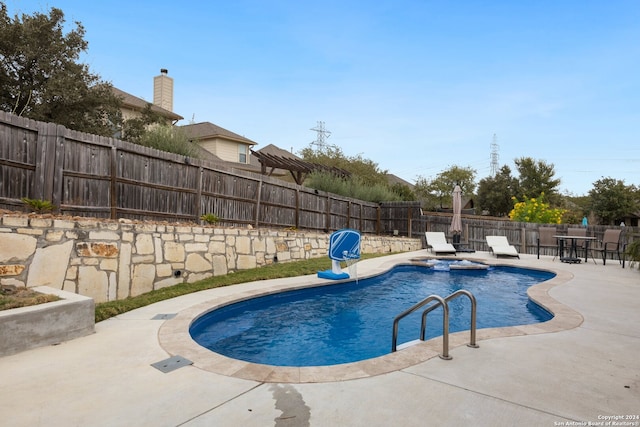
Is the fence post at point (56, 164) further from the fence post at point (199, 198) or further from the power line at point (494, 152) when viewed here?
the power line at point (494, 152)

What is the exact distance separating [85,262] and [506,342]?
580cm

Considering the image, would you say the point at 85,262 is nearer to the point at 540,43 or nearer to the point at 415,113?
the point at 540,43

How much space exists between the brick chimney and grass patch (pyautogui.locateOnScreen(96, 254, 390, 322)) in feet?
55.5

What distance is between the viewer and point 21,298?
3668mm

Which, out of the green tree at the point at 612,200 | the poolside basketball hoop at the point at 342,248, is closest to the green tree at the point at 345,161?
the poolside basketball hoop at the point at 342,248

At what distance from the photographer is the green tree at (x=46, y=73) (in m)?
12.0

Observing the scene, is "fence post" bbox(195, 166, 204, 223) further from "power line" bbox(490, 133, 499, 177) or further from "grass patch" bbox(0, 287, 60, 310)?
"power line" bbox(490, 133, 499, 177)

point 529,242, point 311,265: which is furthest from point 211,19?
point 529,242

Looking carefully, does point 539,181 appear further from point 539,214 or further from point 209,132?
point 209,132

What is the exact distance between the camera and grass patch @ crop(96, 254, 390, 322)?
5.00 meters

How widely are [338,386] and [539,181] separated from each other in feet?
142

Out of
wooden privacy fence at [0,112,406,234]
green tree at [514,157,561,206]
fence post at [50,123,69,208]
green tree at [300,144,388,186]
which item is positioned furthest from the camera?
green tree at [514,157,561,206]

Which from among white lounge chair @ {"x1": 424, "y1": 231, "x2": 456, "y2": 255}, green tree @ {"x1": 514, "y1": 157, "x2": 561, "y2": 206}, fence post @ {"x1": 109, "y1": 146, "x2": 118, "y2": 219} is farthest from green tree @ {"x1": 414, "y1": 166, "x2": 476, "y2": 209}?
fence post @ {"x1": 109, "y1": 146, "x2": 118, "y2": 219}

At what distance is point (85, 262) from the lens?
5.20m
